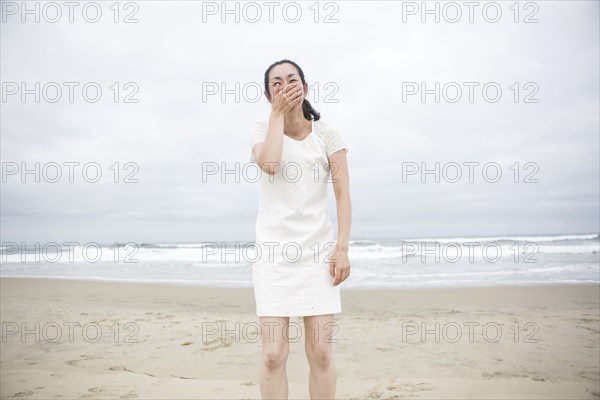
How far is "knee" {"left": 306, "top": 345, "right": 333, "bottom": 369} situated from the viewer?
96.8 inches

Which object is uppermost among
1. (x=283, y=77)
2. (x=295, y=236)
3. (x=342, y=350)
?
(x=283, y=77)

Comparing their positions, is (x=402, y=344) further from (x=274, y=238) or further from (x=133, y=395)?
(x=274, y=238)

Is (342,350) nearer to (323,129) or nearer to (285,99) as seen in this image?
(323,129)

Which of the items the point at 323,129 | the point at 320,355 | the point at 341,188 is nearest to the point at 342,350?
the point at 320,355

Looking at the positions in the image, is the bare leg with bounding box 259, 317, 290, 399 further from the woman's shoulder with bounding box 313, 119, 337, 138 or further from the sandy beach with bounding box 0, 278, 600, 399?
the sandy beach with bounding box 0, 278, 600, 399

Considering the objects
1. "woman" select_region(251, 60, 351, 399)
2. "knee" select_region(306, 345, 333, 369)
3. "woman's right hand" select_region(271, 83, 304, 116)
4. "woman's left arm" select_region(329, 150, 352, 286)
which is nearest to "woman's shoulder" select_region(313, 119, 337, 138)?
"woman" select_region(251, 60, 351, 399)

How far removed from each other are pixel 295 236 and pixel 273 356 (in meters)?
0.68

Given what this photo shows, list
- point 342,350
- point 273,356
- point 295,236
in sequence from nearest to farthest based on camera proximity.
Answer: point 273,356, point 295,236, point 342,350

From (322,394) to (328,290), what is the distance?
641 mm

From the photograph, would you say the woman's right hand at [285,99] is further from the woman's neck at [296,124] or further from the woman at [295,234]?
the woman's neck at [296,124]

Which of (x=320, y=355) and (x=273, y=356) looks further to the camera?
(x=320, y=355)

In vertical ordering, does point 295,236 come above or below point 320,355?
above

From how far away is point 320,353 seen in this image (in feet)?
8.08

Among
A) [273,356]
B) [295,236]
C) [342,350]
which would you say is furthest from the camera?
[342,350]
